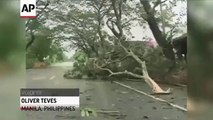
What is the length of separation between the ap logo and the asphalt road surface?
423 millimetres

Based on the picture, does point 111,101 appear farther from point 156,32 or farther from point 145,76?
point 156,32

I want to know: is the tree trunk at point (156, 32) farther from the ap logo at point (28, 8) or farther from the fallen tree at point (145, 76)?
the ap logo at point (28, 8)

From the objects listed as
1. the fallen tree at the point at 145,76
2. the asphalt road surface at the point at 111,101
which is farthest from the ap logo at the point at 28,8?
the fallen tree at the point at 145,76

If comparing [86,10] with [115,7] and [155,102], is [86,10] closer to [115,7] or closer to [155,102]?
[115,7]

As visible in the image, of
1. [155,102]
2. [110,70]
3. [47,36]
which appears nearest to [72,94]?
[110,70]

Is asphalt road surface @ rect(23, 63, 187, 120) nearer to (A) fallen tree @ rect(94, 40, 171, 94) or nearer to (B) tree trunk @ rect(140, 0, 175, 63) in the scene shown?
(A) fallen tree @ rect(94, 40, 171, 94)

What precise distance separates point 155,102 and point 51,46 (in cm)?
90

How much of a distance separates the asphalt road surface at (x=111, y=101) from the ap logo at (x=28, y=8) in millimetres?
423

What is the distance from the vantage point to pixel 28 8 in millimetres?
2350

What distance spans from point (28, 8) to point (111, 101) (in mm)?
948

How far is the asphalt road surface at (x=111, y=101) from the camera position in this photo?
2.33 m

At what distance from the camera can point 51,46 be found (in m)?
2.37

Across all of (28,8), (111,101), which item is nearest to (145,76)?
(111,101)

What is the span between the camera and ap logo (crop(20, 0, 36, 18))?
2.34 m
